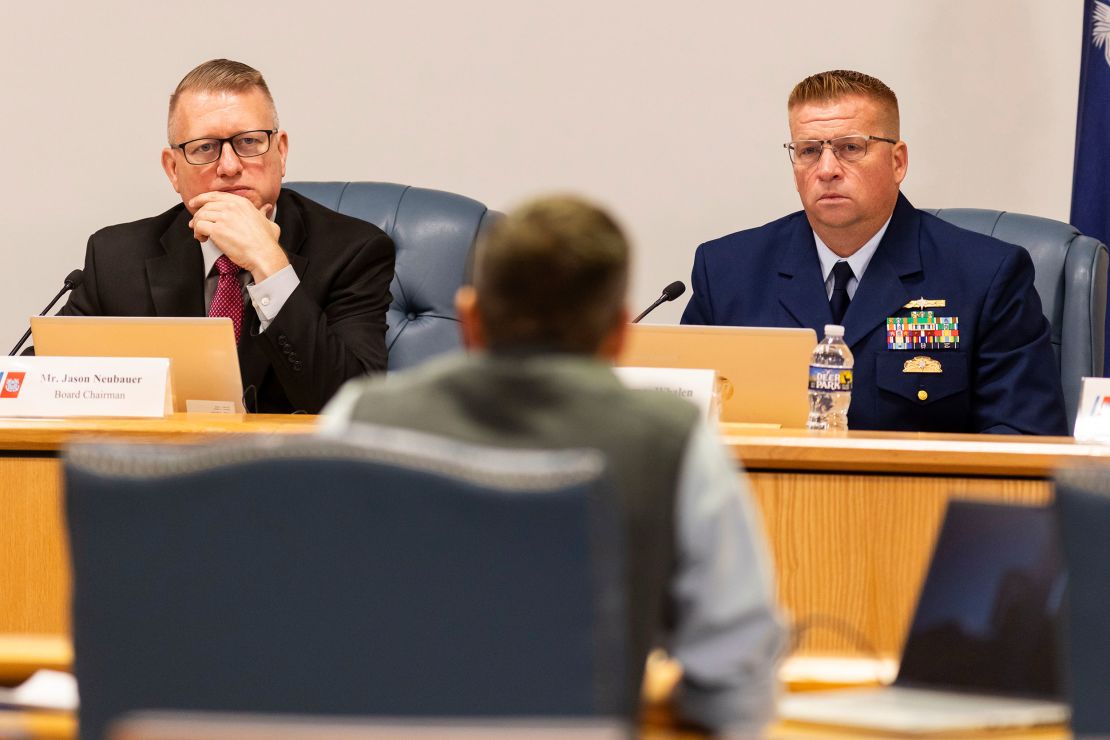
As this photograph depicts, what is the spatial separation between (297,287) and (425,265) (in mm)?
585

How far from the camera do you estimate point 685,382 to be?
225cm

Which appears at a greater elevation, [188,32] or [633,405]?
[188,32]

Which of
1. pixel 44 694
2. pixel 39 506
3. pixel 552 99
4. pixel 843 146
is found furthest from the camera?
pixel 552 99

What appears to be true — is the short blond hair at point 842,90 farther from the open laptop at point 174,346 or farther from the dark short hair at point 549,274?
the dark short hair at point 549,274

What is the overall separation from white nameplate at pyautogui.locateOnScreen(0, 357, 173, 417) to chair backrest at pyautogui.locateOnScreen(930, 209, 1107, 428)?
1.87 metres

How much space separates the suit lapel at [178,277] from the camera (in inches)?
118

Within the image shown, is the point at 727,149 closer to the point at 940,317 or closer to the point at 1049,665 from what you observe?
the point at 940,317

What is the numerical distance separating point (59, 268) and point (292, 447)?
Answer: 11.4 feet

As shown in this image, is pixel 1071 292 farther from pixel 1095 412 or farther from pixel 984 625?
pixel 984 625

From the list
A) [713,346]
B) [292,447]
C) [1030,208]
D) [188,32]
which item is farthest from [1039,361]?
[188,32]

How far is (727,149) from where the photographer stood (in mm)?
3975

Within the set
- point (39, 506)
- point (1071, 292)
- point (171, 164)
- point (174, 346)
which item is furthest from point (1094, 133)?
point (39, 506)

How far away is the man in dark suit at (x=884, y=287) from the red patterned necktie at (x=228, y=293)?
3.29 ft

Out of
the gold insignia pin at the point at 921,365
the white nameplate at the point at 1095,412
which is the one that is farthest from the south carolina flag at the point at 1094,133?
the white nameplate at the point at 1095,412
